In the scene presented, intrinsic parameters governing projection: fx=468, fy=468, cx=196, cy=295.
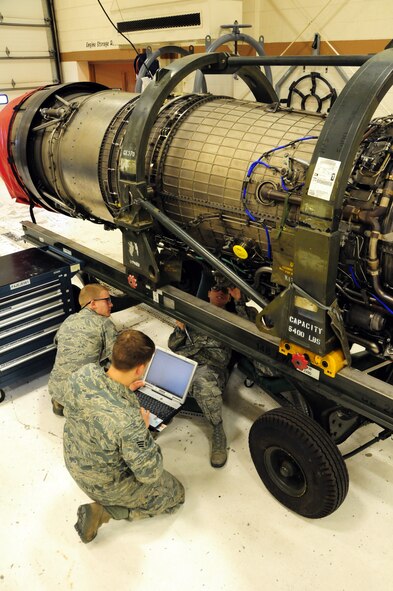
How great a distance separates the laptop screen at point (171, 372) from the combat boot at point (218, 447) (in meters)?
0.29

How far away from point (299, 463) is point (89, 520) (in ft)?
3.26

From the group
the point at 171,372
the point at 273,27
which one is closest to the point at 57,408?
the point at 171,372

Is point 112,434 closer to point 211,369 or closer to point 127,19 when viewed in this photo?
point 211,369

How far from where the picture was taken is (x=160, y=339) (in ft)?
12.2

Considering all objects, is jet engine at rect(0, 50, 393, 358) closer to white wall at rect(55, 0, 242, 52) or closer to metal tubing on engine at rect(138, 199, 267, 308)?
metal tubing on engine at rect(138, 199, 267, 308)

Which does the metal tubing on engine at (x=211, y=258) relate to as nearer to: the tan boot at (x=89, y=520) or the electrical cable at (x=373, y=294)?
the electrical cable at (x=373, y=294)

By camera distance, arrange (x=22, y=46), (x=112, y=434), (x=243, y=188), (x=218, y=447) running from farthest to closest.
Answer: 1. (x=22, y=46)
2. (x=218, y=447)
3. (x=243, y=188)
4. (x=112, y=434)

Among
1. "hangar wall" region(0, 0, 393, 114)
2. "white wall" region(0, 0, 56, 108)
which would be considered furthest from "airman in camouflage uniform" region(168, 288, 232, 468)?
"white wall" region(0, 0, 56, 108)

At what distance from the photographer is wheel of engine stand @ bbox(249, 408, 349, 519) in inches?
Answer: 81.8

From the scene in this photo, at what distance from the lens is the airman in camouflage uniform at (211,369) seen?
2666 mm

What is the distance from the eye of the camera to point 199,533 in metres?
2.24

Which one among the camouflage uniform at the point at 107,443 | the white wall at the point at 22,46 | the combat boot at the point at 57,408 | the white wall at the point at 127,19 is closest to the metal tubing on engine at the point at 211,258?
the camouflage uniform at the point at 107,443

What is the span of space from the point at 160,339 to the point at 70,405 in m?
1.84

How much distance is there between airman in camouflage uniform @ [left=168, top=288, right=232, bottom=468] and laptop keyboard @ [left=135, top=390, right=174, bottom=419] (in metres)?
0.18
